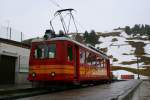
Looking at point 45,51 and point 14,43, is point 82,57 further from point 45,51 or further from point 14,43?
point 14,43

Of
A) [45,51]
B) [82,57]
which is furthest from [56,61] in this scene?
[82,57]

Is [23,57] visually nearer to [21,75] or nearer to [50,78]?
[21,75]

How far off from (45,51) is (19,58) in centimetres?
896

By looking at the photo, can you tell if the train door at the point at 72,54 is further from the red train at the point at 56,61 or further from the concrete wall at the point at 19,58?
the concrete wall at the point at 19,58

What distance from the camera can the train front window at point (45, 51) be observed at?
821 inches

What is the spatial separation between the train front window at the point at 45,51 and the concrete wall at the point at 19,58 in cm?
634

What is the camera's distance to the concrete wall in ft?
90.6

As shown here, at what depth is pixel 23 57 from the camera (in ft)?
99.6

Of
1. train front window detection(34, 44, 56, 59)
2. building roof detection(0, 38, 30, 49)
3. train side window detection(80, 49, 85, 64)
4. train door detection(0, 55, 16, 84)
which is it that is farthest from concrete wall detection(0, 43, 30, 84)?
train side window detection(80, 49, 85, 64)

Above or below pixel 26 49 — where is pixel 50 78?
below

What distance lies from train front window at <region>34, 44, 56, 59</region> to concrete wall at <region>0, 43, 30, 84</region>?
20.8ft

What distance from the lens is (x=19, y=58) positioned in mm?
29547

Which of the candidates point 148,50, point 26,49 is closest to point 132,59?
point 148,50

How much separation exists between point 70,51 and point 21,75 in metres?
9.87
